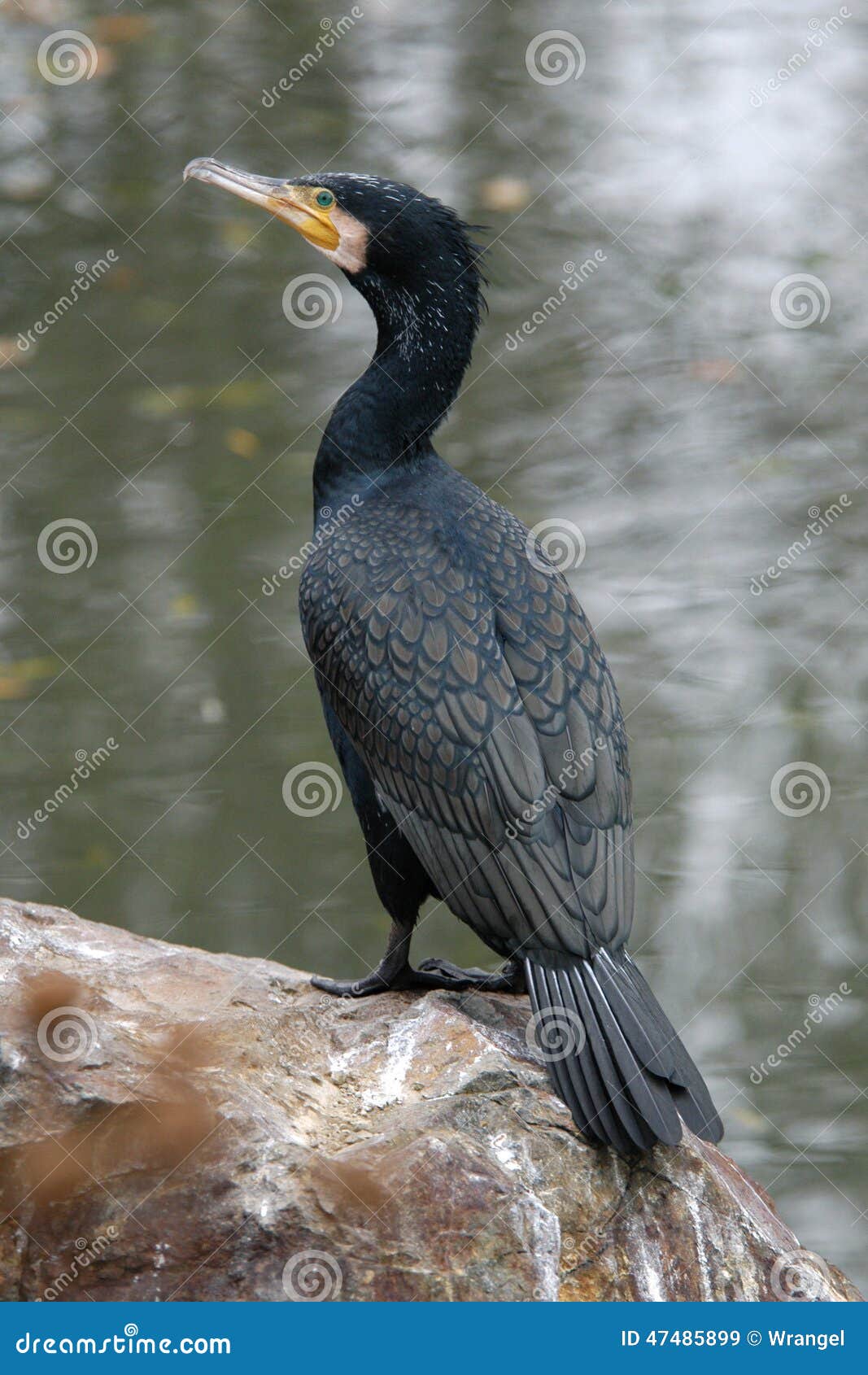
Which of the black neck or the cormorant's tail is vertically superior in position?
the black neck

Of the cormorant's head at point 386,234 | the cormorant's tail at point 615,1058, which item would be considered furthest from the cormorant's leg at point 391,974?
the cormorant's head at point 386,234

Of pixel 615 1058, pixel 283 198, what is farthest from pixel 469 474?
pixel 615 1058

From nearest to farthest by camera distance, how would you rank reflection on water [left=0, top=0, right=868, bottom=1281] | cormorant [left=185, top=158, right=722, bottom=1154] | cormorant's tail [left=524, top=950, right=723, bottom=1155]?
1. cormorant's tail [left=524, top=950, right=723, bottom=1155]
2. cormorant [left=185, top=158, right=722, bottom=1154]
3. reflection on water [left=0, top=0, right=868, bottom=1281]

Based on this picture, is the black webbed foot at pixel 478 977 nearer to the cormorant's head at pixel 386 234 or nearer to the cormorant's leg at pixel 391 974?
the cormorant's leg at pixel 391 974

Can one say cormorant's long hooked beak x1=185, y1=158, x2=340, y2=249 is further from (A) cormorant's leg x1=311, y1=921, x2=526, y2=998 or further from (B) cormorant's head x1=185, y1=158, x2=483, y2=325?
(A) cormorant's leg x1=311, y1=921, x2=526, y2=998

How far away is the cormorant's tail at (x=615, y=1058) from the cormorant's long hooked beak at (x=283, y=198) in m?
1.91

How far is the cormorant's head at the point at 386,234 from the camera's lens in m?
4.15

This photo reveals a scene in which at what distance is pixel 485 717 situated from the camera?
11.9ft

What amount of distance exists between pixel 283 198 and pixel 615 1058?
2.29 metres

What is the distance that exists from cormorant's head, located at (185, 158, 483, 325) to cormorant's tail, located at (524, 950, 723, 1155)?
1705 millimetres

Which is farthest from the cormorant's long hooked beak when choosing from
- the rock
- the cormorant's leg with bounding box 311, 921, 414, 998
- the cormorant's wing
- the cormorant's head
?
the rock

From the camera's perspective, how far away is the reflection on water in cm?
654

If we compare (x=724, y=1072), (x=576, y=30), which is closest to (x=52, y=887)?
(x=724, y=1072)

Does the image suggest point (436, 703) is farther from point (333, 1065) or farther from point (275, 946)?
point (275, 946)
